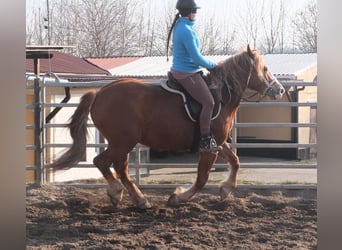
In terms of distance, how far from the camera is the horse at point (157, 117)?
17.9 ft

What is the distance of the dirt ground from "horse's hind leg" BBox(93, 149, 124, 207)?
0.40 feet

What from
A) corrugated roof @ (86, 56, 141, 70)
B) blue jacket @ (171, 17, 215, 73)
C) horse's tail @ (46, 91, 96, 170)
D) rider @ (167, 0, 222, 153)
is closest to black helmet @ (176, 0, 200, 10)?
rider @ (167, 0, 222, 153)

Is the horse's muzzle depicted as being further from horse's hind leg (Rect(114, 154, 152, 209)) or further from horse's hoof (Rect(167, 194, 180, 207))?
horse's hind leg (Rect(114, 154, 152, 209))

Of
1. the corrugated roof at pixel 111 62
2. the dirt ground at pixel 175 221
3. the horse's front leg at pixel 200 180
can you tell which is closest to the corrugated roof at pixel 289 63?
the corrugated roof at pixel 111 62

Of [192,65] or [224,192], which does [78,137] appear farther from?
[224,192]

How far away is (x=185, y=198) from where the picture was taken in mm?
5566

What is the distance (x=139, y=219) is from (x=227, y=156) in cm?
134

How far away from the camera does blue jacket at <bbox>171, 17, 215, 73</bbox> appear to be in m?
5.17

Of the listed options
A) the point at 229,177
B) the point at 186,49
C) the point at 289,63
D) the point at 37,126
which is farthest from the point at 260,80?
the point at 289,63

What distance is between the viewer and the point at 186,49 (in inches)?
206

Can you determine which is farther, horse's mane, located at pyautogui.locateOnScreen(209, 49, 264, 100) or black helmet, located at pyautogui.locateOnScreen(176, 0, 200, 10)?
horse's mane, located at pyautogui.locateOnScreen(209, 49, 264, 100)

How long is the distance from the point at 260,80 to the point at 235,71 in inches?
11.5

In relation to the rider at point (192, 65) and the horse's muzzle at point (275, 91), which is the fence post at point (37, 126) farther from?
the horse's muzzle at point (275, 91)

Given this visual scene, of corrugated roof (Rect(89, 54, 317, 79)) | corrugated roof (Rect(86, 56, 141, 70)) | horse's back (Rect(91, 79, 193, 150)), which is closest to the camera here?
horse's back (Rect(91, 79, 193, 150))
